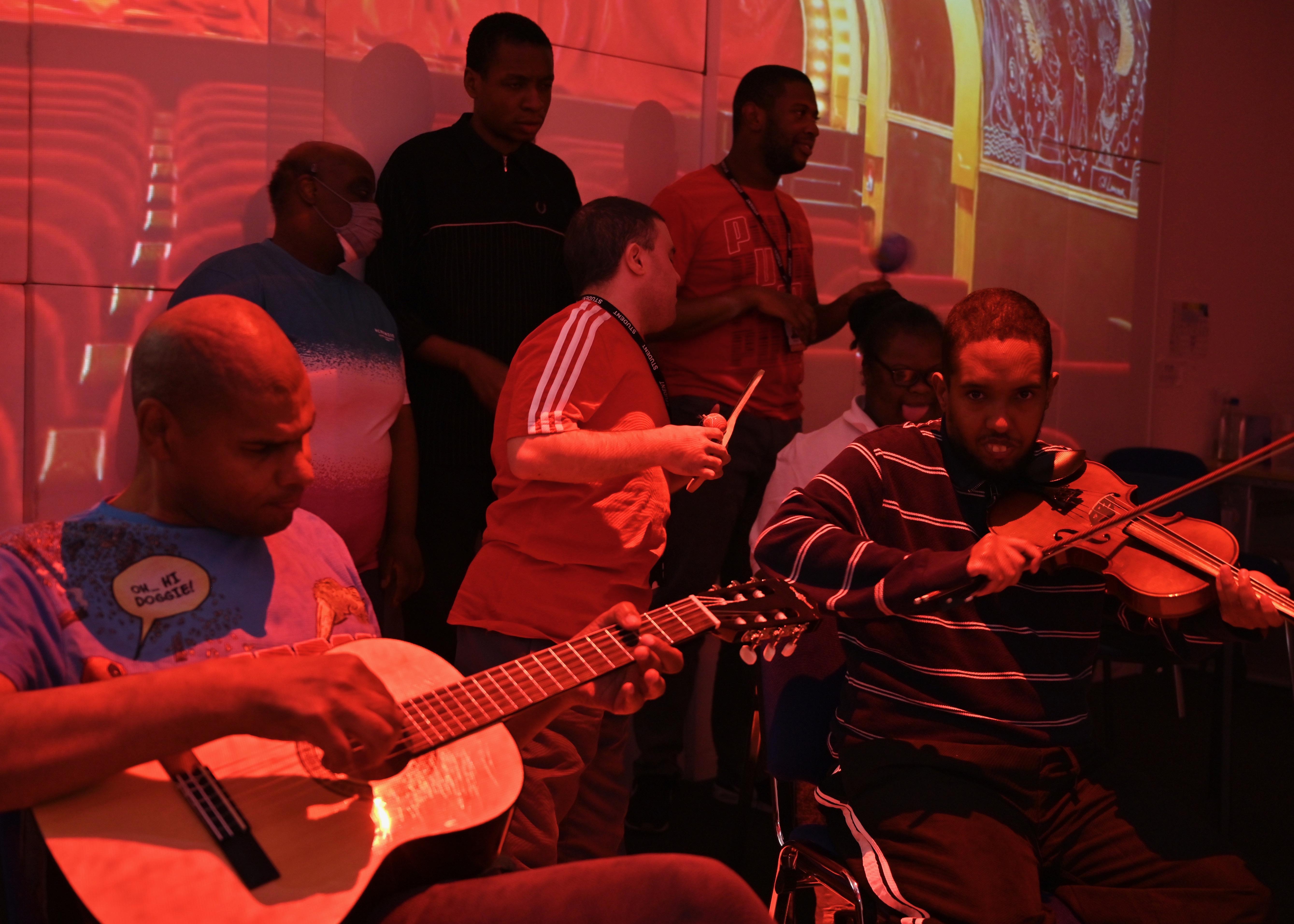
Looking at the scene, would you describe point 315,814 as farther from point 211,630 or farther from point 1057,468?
point 1057,468

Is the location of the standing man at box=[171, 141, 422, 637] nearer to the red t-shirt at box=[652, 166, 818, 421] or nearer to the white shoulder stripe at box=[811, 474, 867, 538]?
the red t-shirt at box=[652, 166, 818, 421]

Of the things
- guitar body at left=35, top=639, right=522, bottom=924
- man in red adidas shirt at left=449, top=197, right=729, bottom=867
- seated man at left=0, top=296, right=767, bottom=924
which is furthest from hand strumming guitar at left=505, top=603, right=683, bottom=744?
man in red adidas shirt at left=449, top=197, right=729, bottom=867

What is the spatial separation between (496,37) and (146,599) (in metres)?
1.97

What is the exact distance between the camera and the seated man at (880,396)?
9.76ft

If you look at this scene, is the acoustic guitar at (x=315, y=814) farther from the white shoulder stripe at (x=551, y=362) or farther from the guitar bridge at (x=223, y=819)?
the white shoulder stripe at (x=551, y=362)

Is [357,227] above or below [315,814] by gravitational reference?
above

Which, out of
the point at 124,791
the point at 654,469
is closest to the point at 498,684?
the point at 124,791

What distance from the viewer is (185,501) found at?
1.37 m

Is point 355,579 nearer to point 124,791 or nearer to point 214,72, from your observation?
point 124,791

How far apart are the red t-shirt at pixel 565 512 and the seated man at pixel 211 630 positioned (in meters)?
0.53

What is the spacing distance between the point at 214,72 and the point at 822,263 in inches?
83.5

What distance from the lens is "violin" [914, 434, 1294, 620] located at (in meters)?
1.69

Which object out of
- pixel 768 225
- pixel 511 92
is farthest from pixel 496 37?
pixel 768 225

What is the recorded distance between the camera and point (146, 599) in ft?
4.25
